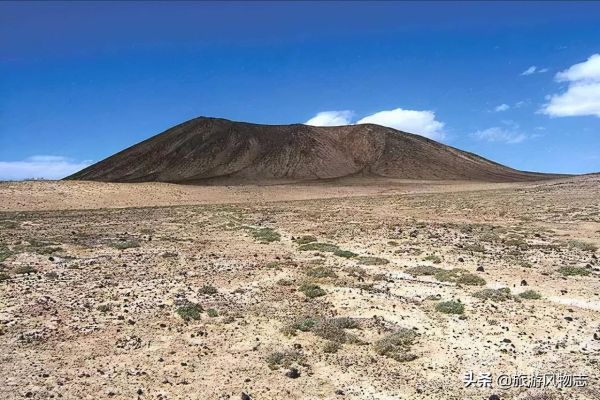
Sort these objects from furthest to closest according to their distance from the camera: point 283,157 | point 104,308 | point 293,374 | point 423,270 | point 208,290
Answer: point 283,157, point 423,270, point 208,290, point 104,308, point 293,374

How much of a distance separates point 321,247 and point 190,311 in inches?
423

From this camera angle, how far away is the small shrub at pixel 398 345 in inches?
416

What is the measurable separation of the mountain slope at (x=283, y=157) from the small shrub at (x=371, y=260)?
3656 inches

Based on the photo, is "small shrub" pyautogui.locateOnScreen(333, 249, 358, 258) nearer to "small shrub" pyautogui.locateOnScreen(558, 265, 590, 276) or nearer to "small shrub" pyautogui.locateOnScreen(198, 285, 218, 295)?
"small shrub" pyautogui.locateOnScreen(198, 285, 218, 295)

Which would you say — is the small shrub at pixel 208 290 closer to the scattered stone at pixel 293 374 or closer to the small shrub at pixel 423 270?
the scattered stone at pixel 293 374

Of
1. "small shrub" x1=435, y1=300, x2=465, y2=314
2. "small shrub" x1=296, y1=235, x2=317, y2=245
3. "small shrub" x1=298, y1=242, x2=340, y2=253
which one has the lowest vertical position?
"small shrub" x1=435, y1=300, x2=465, y2=314

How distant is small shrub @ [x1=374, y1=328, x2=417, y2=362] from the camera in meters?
10.6

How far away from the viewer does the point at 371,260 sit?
20.2 meters

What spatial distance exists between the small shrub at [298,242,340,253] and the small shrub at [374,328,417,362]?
417 inches

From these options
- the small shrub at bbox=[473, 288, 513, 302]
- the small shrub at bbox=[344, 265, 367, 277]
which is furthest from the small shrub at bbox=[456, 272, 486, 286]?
the small shrub at bbox=[344, 265, 367, 277]

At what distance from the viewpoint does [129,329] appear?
12.0 m

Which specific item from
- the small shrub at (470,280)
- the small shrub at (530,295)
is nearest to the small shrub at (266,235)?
the small shrub at (470,280)

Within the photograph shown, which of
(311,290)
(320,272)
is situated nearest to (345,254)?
(320,272)

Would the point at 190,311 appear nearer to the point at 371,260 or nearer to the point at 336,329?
the point at 336,329
